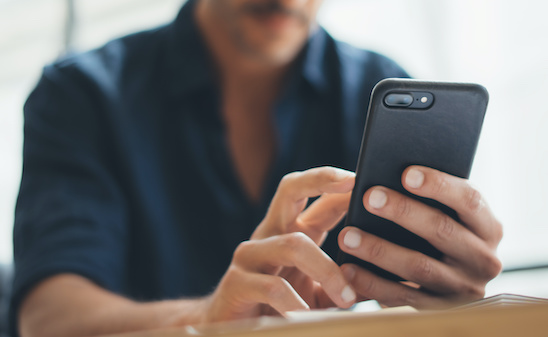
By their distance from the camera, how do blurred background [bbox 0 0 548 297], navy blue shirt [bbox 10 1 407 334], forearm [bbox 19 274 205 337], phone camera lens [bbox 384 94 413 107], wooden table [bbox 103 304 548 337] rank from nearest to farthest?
wooden table [bbox 103 304 548 337]
phone camera lens [bbox 384 94 413 107]
forearm [bbox 19 274 205 337]
navy blue shirt [bbox 10 1 407 334]
blurred background [bbox 0 0 548 297]

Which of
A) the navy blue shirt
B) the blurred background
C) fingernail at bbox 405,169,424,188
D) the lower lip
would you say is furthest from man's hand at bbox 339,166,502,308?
the blurred background

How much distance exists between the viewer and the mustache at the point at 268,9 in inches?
32.5

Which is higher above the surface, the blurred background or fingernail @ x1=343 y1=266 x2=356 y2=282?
the blurred background

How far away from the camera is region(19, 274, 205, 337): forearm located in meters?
0.57

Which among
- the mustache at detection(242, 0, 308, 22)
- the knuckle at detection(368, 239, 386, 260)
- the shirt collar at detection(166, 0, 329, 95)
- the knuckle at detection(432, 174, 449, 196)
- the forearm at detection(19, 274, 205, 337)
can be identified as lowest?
the forearm at detection(19, 274, 205, 337)

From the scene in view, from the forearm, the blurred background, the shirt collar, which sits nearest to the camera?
the forearm

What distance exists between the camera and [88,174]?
0.74m

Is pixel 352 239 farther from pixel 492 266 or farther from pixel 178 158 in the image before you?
pixel 178 158

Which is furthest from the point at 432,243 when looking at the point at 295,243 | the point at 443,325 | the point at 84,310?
the point at 84,310

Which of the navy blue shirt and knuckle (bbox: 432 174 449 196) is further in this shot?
the navy blue shirt

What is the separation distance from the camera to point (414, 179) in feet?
1.37

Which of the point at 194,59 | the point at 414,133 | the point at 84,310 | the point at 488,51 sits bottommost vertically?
the point at 84,310

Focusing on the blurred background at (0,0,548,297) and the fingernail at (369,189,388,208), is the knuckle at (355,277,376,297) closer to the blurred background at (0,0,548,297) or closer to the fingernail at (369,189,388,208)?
the fingernail at (369,189,388,208)

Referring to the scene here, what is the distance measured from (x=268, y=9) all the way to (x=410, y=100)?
484 mm
